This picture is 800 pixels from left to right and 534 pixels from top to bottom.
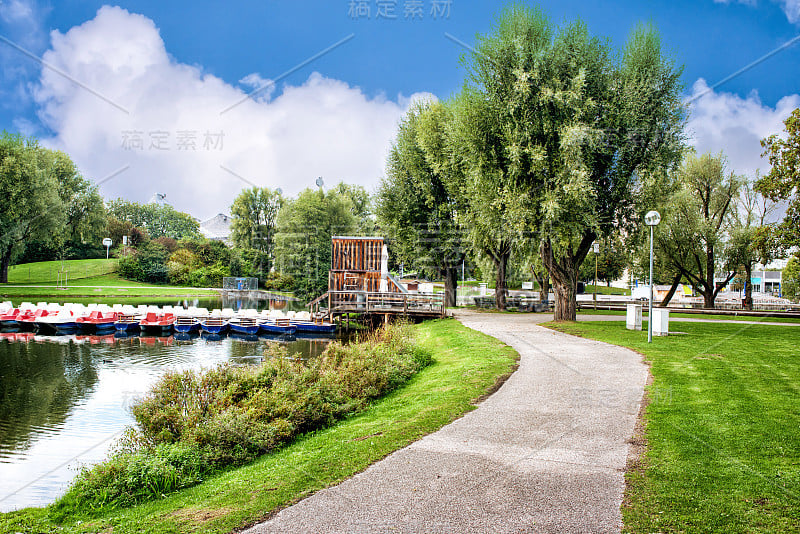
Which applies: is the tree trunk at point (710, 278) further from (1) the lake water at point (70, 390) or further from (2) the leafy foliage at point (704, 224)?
(1) the lake water at point (70, 390)

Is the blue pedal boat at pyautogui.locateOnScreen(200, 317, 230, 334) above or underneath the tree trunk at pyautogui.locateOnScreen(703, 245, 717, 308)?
underneath

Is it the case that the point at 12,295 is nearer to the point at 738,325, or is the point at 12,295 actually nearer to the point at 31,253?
the point at 31,253

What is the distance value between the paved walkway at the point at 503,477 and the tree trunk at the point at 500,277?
25151mm

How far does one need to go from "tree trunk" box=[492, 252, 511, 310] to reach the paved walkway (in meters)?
25.2

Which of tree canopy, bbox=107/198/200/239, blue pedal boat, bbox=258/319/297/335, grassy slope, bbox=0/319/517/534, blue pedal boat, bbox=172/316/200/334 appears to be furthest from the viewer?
tree canopy, bbox=107/198/200/239

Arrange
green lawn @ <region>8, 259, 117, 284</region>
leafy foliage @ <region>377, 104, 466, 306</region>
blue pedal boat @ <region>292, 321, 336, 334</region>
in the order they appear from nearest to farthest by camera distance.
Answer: blue pedal boat @ <region>292, 321, 336, 334</region> < leafy foliage @ <region>377, 104, 466, 306</region> < green lawn @ <region>8, 259, 117, 284</region>

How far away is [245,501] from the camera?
17.0 ft

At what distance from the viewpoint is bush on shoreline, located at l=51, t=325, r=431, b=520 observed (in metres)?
6.42

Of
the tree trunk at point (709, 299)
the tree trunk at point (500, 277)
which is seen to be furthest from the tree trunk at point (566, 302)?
the tree trunk at point (709, 299)

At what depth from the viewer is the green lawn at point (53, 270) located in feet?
192

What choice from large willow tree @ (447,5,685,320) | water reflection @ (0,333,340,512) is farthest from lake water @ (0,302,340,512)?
large willow tree @ (447,5,685,320)

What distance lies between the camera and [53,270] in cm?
6328

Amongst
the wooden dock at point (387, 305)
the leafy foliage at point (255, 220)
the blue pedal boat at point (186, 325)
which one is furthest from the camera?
the leafy foliage at point (255, 220)

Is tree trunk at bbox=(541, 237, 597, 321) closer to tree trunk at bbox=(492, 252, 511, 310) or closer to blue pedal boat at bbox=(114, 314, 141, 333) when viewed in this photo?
tree trunk at bbox=(492, 252, 511, 310)
